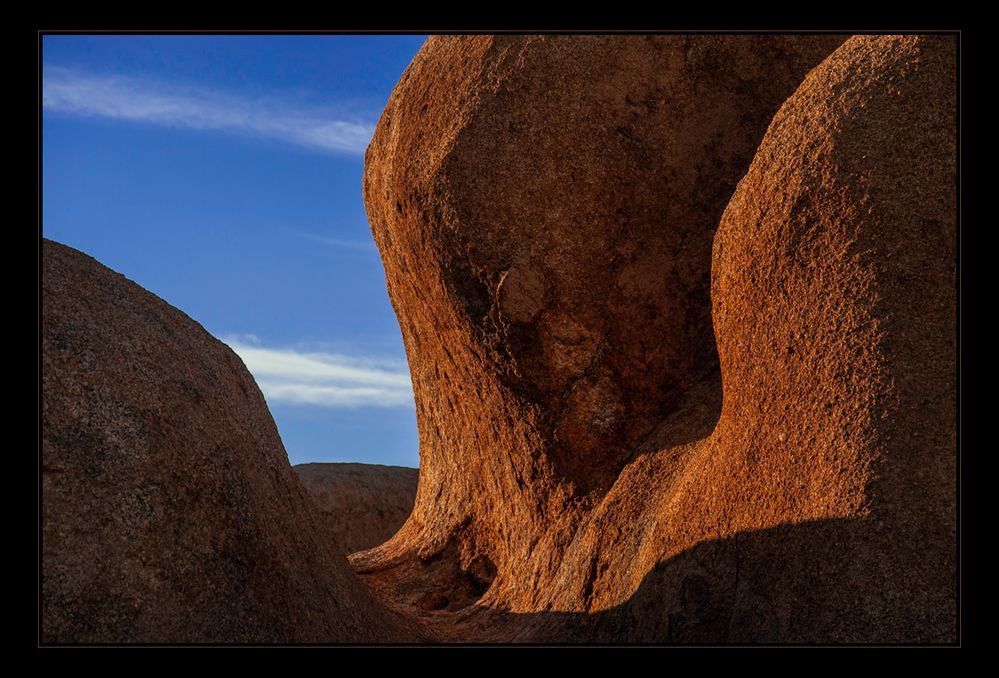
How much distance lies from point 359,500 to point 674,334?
9.69 m

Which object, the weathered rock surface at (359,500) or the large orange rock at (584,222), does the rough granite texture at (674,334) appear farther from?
the weathered rock surface at (359,500)

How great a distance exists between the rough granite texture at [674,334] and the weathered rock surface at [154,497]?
195cm

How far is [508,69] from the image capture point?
7012mm

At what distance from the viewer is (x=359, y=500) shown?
15.6 m

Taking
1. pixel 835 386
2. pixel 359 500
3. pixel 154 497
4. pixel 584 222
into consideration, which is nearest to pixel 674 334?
pixel 584 222

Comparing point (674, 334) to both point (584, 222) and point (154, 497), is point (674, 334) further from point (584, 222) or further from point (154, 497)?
point (154, 497)

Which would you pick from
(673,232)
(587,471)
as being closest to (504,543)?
(587,471)

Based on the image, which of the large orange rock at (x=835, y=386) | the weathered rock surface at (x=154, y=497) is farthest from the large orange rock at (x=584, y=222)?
the weathered rock surface at (x=154, y=497)

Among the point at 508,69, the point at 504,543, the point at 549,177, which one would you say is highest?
the point at 508,69

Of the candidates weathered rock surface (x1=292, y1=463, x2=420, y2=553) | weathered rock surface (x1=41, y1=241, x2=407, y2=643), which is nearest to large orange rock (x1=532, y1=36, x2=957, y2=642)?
weathered rock surface (x1=41, y1=241, x2=407, y2=643)
